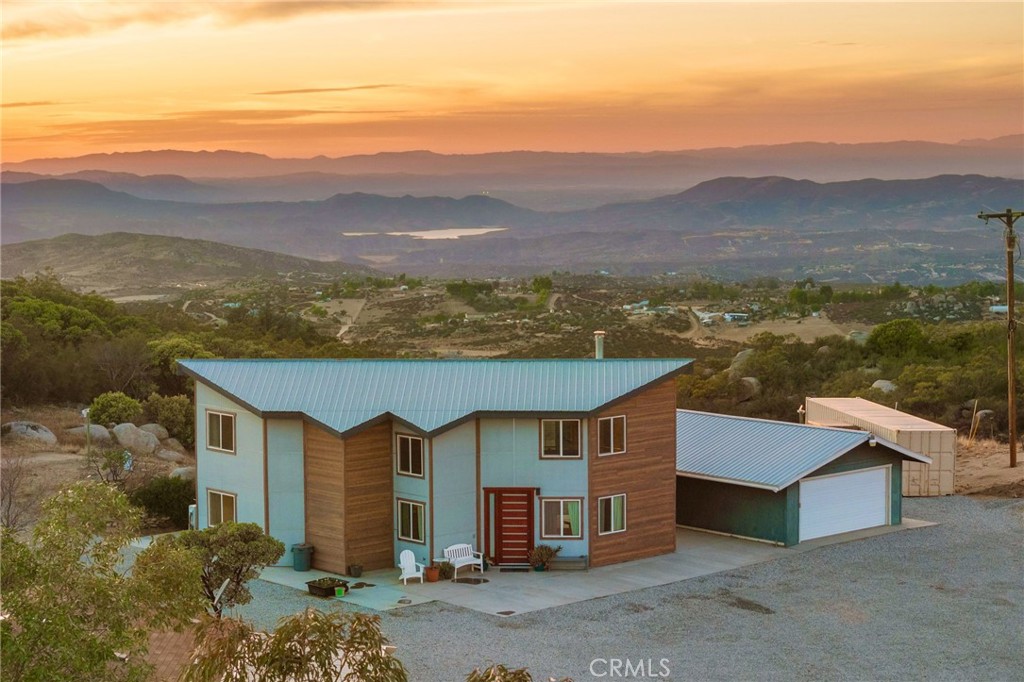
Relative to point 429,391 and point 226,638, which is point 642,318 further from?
point 226,638

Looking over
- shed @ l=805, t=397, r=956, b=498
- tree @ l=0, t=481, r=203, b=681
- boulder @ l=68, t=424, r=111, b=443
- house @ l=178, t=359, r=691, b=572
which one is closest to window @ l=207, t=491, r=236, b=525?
house @ l=178, t=359, r=691, b=572

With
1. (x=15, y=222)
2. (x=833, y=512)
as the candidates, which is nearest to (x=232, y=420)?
(x=833, y=512)

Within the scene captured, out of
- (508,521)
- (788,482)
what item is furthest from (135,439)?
(788,482)

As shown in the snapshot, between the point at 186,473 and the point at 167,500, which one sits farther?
the point at 186,473

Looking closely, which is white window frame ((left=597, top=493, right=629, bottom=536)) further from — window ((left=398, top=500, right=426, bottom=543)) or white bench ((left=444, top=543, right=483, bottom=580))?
window ((left=398, top=500, right=426, bottom=543))

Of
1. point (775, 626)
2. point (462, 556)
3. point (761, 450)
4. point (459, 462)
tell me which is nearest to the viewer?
point (775, 626)

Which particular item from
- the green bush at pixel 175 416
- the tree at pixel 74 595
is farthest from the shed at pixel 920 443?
the tree at pixel 74 595

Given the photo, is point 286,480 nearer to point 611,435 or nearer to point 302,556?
point 302,556
